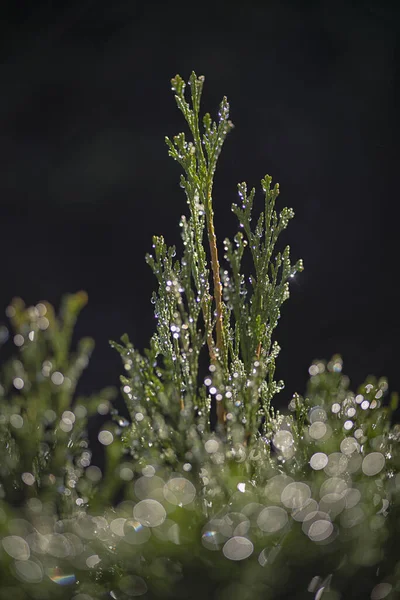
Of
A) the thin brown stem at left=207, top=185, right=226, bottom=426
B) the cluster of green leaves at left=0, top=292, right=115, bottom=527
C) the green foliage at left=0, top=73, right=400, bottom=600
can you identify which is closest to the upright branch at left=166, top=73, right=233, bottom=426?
the thin brown stem at left=207, top=185, right=226, bottom=426

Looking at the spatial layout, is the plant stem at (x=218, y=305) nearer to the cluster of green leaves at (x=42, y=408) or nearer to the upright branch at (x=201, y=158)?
the upright branch at (x=201, y=158)

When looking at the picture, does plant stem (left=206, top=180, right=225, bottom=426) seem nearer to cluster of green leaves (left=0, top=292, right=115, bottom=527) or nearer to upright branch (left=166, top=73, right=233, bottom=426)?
upright branch (left=166, top=73, right=233, bottom=426)

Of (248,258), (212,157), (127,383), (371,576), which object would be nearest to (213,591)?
(371,576)

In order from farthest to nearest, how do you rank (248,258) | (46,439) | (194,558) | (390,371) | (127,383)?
(390,371)
(248,258)
(127,383)
(46,439)
(194,558)

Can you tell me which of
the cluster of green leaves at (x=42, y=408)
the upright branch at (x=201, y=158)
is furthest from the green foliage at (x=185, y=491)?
the upright branch at (x=201, y=158)

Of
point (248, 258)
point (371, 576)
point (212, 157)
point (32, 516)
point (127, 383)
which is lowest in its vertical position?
point (371, 576)

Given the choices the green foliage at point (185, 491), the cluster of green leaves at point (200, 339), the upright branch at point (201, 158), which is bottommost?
the green foliage at point (185, 491)

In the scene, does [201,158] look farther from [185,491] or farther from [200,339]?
[185,491]

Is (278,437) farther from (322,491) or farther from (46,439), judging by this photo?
(46,439)
